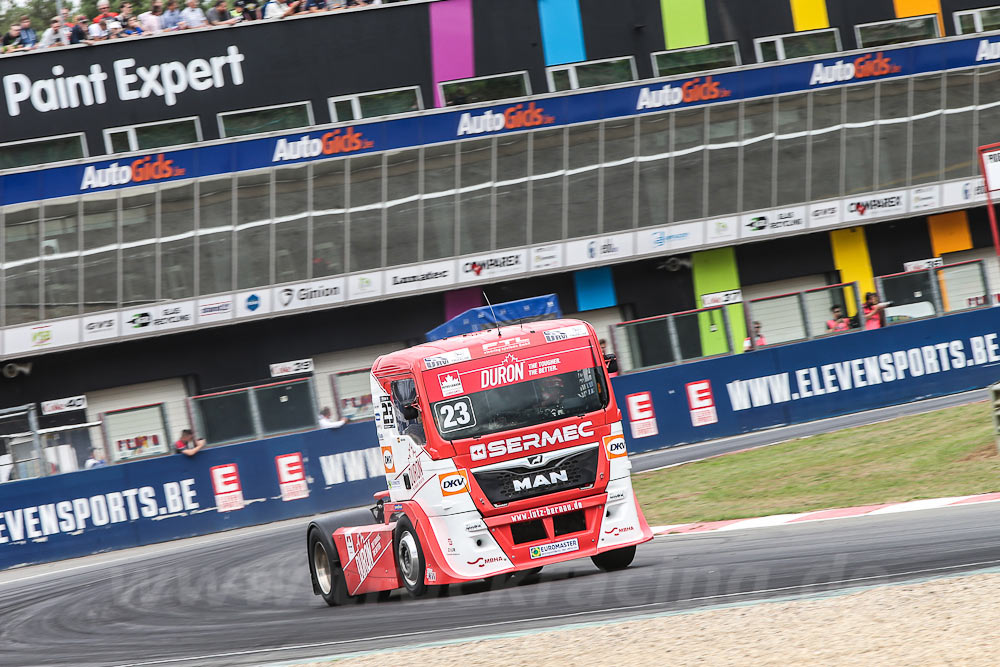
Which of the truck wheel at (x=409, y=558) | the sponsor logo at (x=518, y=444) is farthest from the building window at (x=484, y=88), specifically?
the sponsor logo at (x=518, y=444)

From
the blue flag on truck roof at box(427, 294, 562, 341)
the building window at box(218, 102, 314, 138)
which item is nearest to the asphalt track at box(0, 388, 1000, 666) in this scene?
the blue flag on truck roof at box(427, 294, 562, 341)

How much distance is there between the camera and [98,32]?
94.9 feet

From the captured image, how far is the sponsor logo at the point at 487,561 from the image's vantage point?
10594 mm

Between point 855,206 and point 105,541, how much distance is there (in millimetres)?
22866

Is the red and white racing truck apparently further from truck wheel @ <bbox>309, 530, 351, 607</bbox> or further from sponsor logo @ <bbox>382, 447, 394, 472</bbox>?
truck wheel @ <bbox>309, 530, 351, 607</bbox>

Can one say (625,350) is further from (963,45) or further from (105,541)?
(963,45)

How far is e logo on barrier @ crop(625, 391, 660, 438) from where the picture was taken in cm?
2383

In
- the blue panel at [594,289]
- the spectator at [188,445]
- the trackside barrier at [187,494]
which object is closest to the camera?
the trackside barrier at [187,494]

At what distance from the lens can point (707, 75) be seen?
31906 mm

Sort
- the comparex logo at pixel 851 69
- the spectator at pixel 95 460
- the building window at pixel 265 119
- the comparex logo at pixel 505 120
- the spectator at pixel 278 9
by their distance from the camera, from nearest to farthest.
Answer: the spectator at pixel 95 460 → the spectator at pixel 278 9 → the building window at pixel 265 119 → the comparex logo at pixel 505 120 → the comparex logo at pixel 851 69

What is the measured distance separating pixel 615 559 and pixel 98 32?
2258 centimetres

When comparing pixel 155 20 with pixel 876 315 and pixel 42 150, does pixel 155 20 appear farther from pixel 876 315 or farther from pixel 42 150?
pixel 876 315

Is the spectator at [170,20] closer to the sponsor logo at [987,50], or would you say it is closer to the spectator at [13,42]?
the spectator at [13,42]

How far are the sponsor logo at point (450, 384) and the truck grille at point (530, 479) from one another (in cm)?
77
